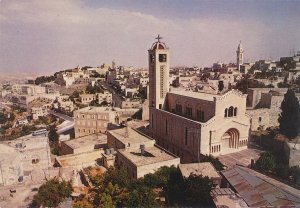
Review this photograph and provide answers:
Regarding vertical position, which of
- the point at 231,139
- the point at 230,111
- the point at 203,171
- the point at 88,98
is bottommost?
the point at 88,98

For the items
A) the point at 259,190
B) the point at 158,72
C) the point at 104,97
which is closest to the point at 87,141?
the point at 158,72

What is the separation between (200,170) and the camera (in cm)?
1747

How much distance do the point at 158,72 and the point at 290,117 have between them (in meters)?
12.3

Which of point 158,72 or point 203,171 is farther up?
point 158,72

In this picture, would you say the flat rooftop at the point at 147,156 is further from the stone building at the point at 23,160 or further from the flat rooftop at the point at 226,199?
the stone building at the point at 23,160

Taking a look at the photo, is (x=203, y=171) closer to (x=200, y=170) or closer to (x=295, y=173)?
(x=200, y=170)

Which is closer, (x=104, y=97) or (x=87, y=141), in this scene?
(x=87, y=141)

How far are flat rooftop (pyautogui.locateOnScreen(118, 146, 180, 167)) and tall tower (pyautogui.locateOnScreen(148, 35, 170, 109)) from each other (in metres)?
7.99

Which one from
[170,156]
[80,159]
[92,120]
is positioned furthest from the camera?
[92,120]

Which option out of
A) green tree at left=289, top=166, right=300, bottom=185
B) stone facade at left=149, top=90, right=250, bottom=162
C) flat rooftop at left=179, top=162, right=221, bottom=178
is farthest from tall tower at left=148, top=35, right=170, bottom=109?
green tree at left=289, top=166, right=300, bottom=185

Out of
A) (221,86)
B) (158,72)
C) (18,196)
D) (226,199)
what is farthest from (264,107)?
(18,196)

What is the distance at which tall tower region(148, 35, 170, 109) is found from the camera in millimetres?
27797

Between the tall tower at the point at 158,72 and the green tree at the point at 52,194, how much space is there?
1519 cm

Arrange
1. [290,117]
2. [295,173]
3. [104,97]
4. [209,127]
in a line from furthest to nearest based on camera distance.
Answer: [104,97]
[290,117]
[209,127]
[295,173]
